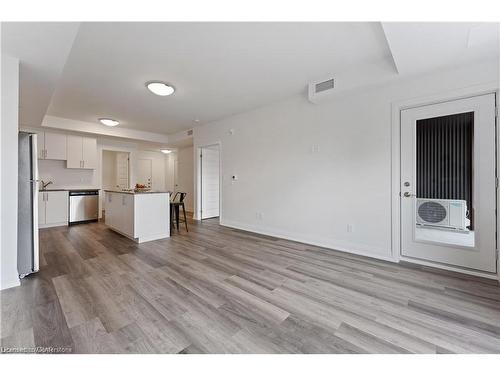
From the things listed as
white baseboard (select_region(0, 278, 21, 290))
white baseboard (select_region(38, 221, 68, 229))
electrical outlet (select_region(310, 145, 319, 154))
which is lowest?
white baseboard (select_region(0, 278, 21, 290))

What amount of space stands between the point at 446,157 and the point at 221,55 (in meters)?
3.01

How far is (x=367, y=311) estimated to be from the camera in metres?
1.73

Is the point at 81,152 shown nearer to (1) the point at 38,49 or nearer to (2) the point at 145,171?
(2) the point at 145,171

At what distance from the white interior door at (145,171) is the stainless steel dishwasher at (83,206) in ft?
7.58

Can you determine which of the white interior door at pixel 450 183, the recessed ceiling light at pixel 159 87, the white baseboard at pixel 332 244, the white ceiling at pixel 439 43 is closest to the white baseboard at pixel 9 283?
the recessed ceiling light at pixel 159 87

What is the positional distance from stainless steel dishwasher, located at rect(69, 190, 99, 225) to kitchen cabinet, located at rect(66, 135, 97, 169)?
749 millimetres

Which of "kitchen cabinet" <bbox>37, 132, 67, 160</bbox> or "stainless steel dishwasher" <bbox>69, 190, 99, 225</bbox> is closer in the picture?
"kitchen cabinet" <bbox>37, 132, 67, 160</bbox>

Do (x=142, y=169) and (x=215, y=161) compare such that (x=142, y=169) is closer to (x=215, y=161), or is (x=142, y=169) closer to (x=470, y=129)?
(x=215, y=161)

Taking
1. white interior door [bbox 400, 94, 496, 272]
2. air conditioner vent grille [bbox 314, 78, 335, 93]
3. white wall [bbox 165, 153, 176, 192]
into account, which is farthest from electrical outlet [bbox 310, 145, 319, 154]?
white wall [bbox 165, 153, 176, 192]

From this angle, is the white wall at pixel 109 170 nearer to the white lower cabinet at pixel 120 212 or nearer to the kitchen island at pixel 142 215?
the white lower cabinet at pixel 120 212

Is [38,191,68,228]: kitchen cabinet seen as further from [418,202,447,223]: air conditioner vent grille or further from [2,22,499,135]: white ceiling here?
[418,202,447,223]: air conditioner vent grille

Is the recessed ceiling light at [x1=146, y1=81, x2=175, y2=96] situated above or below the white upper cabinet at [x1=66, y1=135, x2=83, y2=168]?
above

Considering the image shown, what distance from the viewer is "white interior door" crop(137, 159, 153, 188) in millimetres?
8062

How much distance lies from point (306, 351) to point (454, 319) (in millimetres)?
1283
